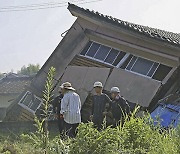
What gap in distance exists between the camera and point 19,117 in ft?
45.1

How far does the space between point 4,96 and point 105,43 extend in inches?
1080

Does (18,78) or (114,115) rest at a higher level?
(18,78)

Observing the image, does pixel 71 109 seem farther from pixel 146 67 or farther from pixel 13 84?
pixel 13 84

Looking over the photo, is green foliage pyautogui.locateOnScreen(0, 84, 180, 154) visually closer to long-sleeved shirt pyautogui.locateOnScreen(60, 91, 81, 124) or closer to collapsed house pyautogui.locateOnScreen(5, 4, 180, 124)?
long-sleeved shirt pyautogui.locateOnScreen(60, 91, 81, 124)

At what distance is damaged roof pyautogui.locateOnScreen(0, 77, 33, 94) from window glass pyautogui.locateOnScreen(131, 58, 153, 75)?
24.3 meters

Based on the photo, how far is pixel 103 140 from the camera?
7.21 ft

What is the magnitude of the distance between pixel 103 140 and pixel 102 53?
946cm

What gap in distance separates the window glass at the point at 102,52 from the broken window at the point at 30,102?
2887 mm

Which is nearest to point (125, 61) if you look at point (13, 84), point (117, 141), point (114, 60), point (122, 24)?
point (114, 60)

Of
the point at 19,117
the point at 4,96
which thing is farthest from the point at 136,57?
the point at 4,96

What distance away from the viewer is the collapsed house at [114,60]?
10055 mm

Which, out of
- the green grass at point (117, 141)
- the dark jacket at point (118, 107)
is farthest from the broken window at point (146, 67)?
the green grass at point (117, 141)

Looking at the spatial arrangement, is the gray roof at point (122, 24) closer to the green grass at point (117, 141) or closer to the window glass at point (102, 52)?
the window glass at point (102, 52)

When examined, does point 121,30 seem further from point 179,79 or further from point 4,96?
point 4,96
